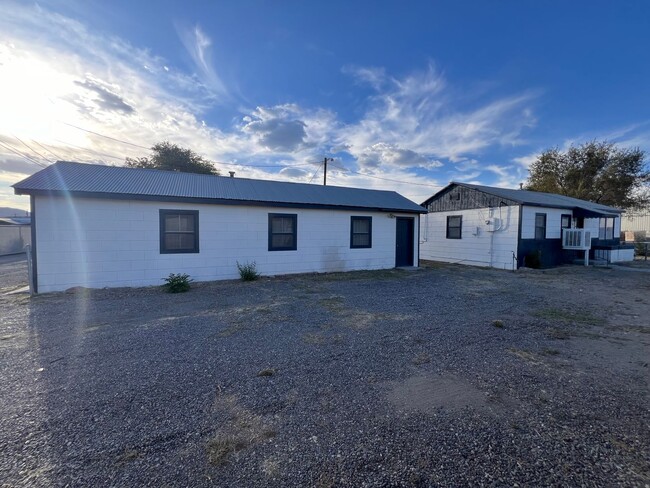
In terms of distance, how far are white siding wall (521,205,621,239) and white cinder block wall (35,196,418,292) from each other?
8358 mm

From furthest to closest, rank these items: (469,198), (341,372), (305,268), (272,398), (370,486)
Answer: (469,198), (305,268), (341,372), (272,398), (370,486)

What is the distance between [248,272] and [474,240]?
11018 millimetres

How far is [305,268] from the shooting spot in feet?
34.8

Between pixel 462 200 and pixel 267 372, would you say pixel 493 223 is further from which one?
pixel 267 372

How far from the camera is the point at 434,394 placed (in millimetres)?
2854

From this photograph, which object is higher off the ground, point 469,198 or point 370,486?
point 469,198

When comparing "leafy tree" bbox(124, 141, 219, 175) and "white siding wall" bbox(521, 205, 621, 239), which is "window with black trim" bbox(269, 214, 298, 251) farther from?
"leafy tree" bbox(124, 141, 219, 175)

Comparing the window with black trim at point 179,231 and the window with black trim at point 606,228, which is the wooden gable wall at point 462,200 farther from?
the window with black trim at point 179,231

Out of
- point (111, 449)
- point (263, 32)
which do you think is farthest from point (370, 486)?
point (263, 32)

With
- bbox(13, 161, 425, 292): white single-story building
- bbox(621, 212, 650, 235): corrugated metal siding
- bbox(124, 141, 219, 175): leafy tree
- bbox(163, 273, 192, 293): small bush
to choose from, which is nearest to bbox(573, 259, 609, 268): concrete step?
bbox(13, 161, 425, 292): white single-story building

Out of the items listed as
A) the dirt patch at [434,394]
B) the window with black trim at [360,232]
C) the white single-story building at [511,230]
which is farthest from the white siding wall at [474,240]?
the dirt patch at [434,394]

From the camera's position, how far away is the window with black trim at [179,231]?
844 centimetres

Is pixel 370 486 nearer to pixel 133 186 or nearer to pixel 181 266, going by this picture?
pixel 181 266

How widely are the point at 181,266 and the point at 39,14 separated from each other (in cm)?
697
